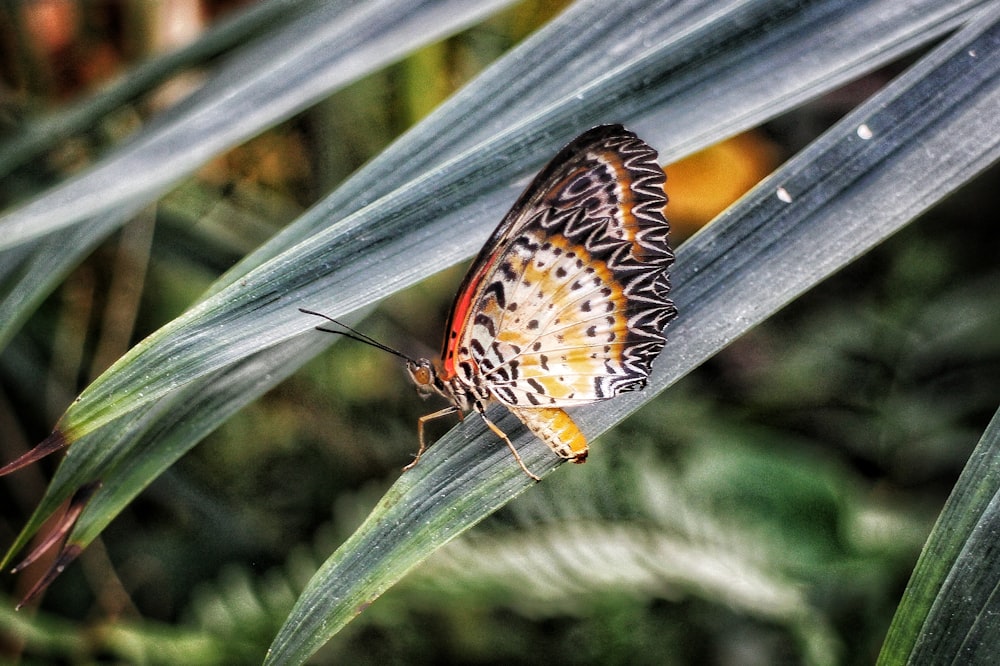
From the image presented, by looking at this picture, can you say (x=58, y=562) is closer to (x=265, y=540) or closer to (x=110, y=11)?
(x=265, y=540)

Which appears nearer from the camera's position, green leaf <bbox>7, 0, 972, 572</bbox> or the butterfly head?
green leaf <bbox>7, 0, 972, 572</bbox>

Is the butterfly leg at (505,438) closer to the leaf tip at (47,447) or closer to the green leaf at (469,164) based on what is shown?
the green leaf at (469,164)

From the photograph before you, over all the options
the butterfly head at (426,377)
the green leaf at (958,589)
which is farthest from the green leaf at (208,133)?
the green leaf at (958,589)

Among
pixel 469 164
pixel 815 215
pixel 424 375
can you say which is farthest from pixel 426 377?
pixel 815 215

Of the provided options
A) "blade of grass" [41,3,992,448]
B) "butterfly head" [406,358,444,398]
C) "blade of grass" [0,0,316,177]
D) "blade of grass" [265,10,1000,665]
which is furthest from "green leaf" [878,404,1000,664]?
"blade of grass" [0,0,316,177]

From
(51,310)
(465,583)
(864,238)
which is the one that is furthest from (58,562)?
(51,310)

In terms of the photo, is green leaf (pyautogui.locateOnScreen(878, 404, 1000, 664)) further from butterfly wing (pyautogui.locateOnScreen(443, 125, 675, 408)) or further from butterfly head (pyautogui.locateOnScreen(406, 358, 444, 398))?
butterfly head (pyautogui.locateOnScreen(406, 358, 444, 398))
